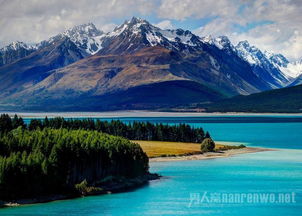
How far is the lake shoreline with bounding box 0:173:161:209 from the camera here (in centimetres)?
8381

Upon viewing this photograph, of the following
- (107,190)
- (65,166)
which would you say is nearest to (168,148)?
(107,190)

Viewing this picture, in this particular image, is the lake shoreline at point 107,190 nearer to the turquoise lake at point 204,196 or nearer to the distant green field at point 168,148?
the turquoise lake at point 204,196

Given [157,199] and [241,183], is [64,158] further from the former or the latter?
[241,183]

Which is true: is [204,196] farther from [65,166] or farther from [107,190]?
[65,166]

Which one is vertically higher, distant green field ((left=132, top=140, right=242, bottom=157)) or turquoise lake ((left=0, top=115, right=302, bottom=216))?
distant green field ((left=132, top=140, right=242, bottom=157))

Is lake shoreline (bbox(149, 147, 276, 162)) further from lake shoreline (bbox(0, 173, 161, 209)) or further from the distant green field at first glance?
lake shoreline (bbox(0, 173, 161, 209))

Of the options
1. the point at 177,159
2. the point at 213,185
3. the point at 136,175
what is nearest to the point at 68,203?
the point at 136,175

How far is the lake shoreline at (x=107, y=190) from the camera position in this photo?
275ft

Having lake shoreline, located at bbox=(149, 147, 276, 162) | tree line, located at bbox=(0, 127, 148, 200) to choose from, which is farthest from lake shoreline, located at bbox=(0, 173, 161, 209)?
lake shoreline, located at bbox=(149, 147, 276, 162)

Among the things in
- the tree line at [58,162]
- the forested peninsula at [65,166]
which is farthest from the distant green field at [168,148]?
the tree line at [58,162]

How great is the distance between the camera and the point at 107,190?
314ft

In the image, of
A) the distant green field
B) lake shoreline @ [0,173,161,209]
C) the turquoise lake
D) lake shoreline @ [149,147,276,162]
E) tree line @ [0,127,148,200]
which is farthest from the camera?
the distant green field

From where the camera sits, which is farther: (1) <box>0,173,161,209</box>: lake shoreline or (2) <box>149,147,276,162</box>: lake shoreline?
(2) <box>149,147,276,162</box>: lake shoreline

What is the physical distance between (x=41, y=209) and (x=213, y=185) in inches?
1312
